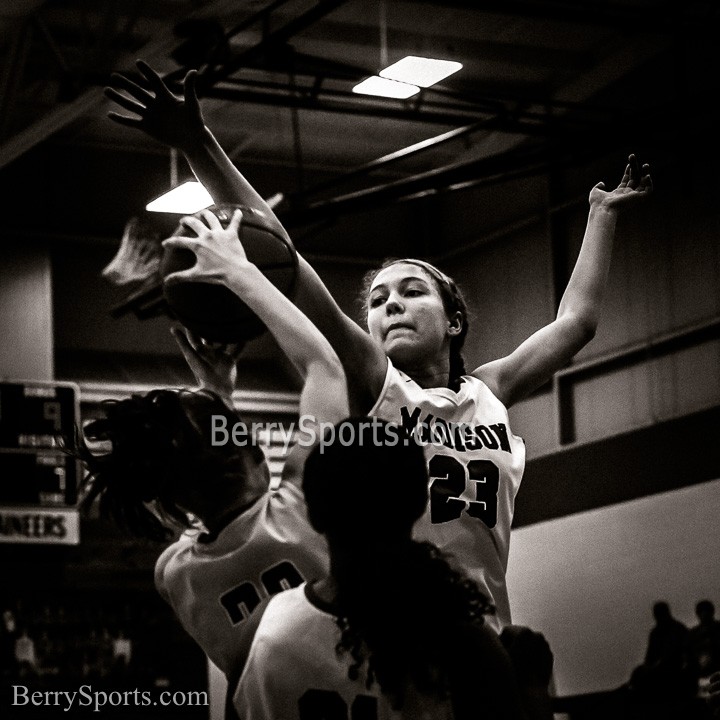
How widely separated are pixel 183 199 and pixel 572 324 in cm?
833

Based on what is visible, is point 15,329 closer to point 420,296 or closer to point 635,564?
point 635,564

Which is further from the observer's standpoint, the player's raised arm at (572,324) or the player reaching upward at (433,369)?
the player's raised arm at (572,324)

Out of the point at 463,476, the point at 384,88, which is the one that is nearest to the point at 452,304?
the point at 463,476

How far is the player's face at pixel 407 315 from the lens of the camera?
3.74 metres

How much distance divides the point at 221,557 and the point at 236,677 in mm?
257

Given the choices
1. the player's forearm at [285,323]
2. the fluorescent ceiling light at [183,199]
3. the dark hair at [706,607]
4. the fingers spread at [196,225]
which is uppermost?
the fluorescent ceiling light at [183,199]

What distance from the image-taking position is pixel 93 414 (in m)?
14.1

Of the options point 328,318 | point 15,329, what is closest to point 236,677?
point 328,318

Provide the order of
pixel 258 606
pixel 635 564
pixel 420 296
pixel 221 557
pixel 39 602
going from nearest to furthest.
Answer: pixel 258 606 → pixel 221 557 → pixel 420 296 → pixel 635 564 → pixel 39 602

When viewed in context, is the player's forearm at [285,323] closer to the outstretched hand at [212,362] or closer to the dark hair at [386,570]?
the dark hair at [386,570]

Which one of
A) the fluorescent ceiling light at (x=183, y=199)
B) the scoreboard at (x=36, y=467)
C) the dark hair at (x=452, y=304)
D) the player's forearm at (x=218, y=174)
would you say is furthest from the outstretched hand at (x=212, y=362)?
the fluorescent ceiling light at (x=183, y=199)

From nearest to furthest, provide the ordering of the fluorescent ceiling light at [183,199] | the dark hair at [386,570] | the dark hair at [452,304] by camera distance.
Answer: the dark hair at [386,570] → the dark hair at [452,304] → the fluorescent ceiling light at [183,199]

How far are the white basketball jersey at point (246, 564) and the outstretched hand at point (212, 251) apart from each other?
48 cm

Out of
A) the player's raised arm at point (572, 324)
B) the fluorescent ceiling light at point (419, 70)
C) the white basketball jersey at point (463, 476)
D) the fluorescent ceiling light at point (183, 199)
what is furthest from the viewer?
the fluorescent ceiling light at point (183, 199)
